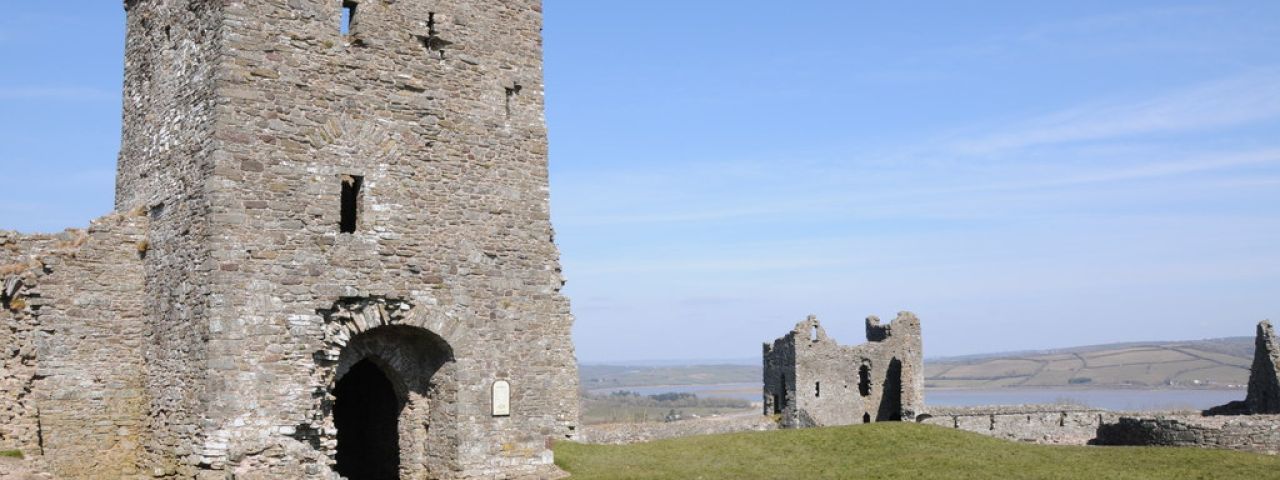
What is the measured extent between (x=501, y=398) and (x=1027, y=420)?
115ft

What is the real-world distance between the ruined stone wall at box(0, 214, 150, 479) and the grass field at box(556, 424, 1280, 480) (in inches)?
304

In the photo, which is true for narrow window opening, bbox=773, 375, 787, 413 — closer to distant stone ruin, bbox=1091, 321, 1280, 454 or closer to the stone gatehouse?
distant stone ruin, bbox=1091, 321, 1280, 454

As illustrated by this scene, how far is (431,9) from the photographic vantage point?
62.1 ft

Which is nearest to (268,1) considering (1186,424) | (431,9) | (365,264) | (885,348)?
(431,9)

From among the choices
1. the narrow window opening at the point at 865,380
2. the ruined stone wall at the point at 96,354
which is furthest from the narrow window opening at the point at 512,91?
the narrow window opening at the point at 865,380

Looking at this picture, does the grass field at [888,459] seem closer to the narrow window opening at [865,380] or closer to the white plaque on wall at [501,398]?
the white plaque on wall at [501,398]

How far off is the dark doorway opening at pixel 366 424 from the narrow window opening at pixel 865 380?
1332 inches

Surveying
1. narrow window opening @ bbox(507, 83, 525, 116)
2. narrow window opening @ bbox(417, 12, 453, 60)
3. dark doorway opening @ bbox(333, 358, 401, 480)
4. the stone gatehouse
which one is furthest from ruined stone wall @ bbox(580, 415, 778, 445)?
narrow window opening @ bbox(417, 12, 453, 60)

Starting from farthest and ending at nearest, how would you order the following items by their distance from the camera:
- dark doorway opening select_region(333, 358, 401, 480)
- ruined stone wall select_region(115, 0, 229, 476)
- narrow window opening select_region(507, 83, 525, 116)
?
dark doorway opening select_region(333, 358, 401, 480) → narrow window opening select_region(507, 83, 525, 116) → ruined stone wall select_region(115, 0, 229, 476)

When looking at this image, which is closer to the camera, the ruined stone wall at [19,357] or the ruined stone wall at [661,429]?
the ruined stone wall at [19,357]

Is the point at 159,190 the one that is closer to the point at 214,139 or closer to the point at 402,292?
the point at 214,139

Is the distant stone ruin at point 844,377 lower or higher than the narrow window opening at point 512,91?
lower

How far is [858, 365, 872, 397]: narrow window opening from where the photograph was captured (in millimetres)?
51812

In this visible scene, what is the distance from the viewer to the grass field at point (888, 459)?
20406mm
